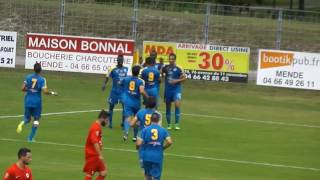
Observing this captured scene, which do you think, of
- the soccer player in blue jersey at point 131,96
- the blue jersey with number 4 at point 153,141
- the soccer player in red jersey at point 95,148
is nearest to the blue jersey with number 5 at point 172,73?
the soccer player in blue jersey at point 131,96

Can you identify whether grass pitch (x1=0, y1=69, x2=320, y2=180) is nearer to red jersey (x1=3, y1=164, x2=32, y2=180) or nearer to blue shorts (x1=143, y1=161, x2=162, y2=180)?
blue shorts (x1=143, y1=161, x2=162, y2=180)

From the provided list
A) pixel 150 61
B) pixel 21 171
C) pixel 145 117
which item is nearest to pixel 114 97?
pixel 150 61

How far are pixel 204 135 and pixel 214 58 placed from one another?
39.9 ft

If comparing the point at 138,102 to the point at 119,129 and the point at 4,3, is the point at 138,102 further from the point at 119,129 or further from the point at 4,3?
the point at 4,3

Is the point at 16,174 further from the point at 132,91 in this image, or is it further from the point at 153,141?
the point at 132,91

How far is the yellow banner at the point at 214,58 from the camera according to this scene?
40.5 metres

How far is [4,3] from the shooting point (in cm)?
5194

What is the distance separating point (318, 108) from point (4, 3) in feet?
69.8

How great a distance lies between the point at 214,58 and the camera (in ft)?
133

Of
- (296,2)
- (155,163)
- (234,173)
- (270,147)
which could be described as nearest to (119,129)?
(270,147)

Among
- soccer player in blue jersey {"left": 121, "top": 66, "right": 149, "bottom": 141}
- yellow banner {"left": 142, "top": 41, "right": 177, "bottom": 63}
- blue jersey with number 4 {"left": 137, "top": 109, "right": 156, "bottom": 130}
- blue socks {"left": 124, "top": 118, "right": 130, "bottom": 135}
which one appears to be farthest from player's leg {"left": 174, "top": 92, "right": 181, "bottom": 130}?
yellow banner {"left": 142, "top": 41, "right": 177, "bottom": 63}

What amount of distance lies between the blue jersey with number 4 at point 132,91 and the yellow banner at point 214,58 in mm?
13846

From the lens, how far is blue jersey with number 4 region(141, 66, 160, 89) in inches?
1110

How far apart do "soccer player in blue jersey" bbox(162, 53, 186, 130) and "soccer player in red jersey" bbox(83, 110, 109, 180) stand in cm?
1031
